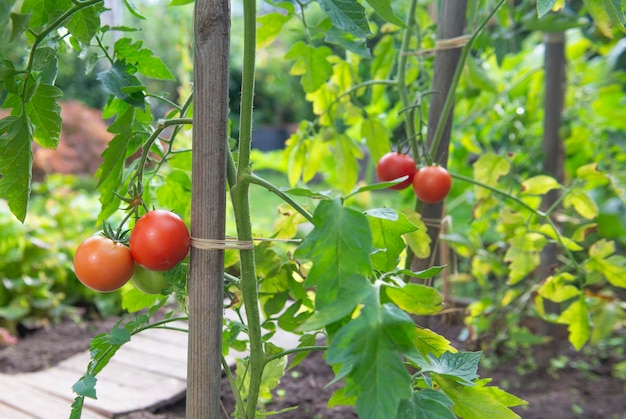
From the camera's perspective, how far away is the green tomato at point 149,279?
2.87ft

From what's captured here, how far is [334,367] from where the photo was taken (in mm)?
736

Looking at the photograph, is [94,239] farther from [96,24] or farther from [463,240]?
[463,240]

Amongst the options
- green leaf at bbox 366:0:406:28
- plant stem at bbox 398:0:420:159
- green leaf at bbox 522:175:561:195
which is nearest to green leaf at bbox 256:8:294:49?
plant stem at bbox 398:0:420:159

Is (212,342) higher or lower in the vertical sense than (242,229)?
lower

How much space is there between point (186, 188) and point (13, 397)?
1013mm

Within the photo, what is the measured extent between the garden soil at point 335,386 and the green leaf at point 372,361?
→ 1.01m

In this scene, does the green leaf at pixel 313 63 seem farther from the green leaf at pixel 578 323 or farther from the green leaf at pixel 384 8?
the green leaf at pixel 578 323

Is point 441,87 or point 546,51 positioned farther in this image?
point 546,51

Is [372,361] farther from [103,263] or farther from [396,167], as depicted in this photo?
[396,167]

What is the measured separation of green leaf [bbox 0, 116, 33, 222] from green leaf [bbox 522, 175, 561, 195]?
111cm

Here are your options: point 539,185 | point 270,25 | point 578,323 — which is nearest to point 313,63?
point 270,25

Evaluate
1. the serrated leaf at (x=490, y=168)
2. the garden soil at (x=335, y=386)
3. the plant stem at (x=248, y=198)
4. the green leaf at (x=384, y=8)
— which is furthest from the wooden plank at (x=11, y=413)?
the green leaf at (x=384, y=8)

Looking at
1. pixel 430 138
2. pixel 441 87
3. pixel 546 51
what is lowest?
pixel 430 138

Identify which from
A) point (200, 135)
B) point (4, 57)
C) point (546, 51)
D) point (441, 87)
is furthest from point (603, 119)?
point (4, 57)
